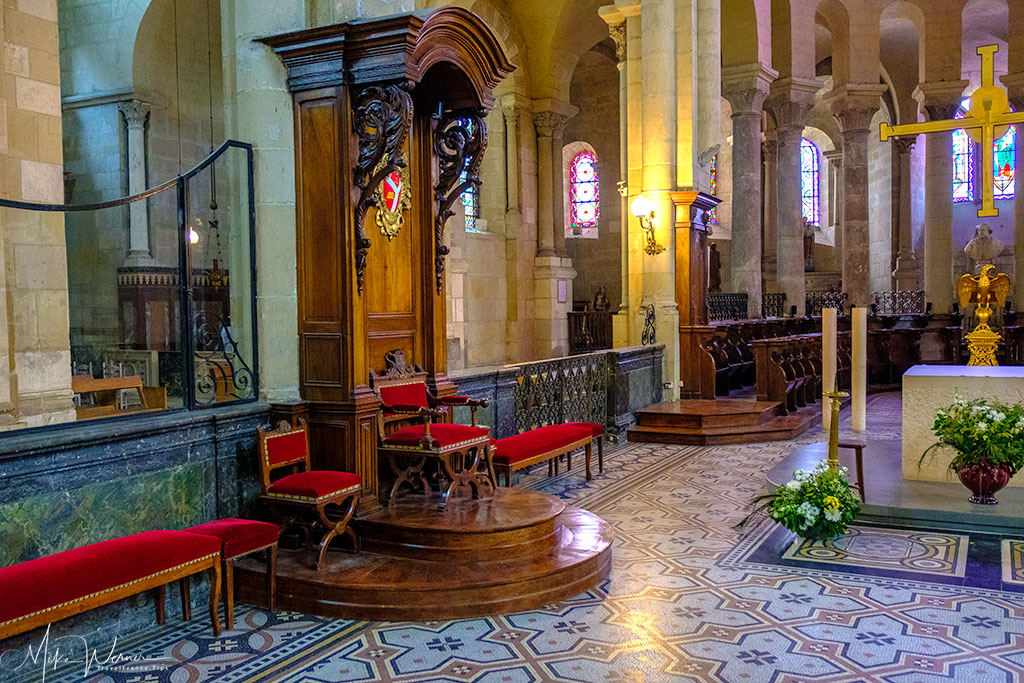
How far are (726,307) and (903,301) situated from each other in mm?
7500

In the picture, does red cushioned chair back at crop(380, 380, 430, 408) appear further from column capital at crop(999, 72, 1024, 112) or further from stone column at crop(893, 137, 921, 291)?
stone column at crop(893, 137, 921, 291)

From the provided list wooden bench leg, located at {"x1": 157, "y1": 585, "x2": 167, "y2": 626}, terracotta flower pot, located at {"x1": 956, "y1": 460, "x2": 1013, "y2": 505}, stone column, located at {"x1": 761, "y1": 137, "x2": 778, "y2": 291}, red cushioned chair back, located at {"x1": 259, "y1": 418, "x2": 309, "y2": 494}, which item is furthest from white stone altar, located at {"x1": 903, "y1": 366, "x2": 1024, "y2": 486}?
stone column, located at {"x1": 761, "y1": 137, "x2": 778, "y2": 291}

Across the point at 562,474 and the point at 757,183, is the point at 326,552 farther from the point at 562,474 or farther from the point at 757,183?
the point at 757,183

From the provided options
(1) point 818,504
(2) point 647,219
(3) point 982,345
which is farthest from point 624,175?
(1) point 818,504

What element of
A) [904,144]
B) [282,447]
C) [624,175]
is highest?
[904,144]

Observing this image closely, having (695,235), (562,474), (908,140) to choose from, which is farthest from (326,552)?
(908,140)

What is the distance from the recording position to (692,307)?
40.1 ft

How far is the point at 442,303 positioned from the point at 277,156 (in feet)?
5.39

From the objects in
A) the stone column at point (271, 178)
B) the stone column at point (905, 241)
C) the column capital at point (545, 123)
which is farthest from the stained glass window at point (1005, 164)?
the stone column at point (271, 178)

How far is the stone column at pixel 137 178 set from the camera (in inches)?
A: 481

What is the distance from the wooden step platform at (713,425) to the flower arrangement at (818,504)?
4.25 metres

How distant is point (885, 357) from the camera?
16.4 metres

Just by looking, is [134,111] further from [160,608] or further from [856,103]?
[856,103]

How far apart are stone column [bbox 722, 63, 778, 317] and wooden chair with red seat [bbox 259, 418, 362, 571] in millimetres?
12865
